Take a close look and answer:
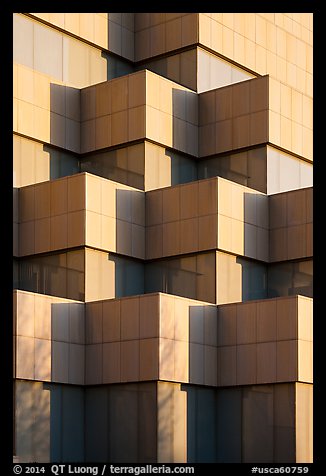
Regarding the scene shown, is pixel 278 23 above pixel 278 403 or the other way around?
above

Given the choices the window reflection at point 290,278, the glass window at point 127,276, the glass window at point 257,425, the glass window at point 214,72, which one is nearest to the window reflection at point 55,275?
the glass window at point 127,276

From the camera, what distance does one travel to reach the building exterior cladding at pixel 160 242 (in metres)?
30.2

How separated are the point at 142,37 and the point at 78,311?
15.3m

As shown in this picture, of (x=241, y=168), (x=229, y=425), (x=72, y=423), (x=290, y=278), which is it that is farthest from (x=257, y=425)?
(x=241, y=168)

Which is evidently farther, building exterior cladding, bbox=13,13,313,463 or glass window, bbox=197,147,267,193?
glass window, bbox=197,147,267,193

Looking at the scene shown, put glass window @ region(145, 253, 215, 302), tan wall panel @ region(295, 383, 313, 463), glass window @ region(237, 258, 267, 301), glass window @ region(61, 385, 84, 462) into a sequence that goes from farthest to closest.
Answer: glass window @ region(237, 258, 267, 301), glass window @ region(145, 253, 215, 302), glass window @ region(61, 385, 84, 462), tan wall panel @ region(295, 383, 313, 463)

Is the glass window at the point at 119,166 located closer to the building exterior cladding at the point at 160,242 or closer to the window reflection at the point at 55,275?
the building exterior cladding at the point at 160,242

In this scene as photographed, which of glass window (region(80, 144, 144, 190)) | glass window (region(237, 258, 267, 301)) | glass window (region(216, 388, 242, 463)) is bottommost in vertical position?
glass window (region(216, 388, 242, 463))

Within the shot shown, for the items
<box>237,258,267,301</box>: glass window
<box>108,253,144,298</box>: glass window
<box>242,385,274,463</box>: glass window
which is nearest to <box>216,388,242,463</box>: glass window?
<box>242,385,274,463</box>: glass window

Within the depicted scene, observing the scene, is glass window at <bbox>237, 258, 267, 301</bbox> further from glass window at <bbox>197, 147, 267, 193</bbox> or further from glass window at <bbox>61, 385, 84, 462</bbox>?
glass window at <bbox>61, 385, 84, 462</bbox>

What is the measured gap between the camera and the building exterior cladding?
30156 mm
